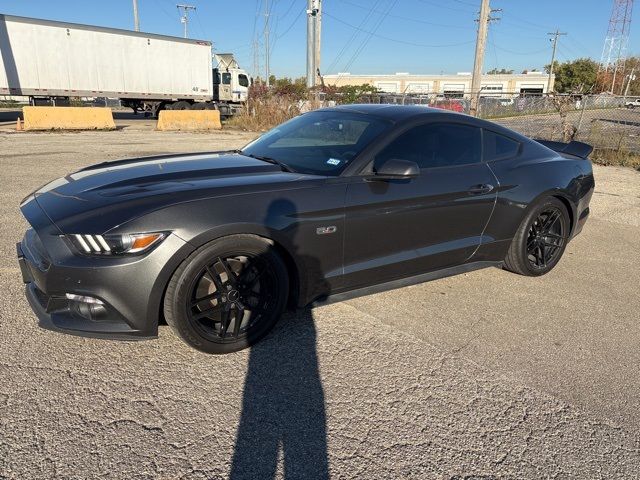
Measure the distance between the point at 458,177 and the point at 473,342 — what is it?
49.6 inches

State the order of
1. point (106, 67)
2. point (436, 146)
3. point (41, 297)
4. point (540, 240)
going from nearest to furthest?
point (41, 297)
point (436, 146)
point (540, 240)
point (106, 67)

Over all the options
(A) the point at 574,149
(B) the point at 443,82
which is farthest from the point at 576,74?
(A) the point at 574,149

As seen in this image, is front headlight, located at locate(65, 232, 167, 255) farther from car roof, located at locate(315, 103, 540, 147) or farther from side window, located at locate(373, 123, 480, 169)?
car roof, located at locate(315, 103, 540, 147)

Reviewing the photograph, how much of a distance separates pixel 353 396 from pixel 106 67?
25.2 m

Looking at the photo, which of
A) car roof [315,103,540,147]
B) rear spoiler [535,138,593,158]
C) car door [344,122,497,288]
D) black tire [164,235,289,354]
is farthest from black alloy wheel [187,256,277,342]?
rear spoiler [535,138,593,158]

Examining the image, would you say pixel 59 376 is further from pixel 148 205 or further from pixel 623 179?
pixel 623 179

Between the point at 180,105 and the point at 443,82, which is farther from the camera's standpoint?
the point at 443,82

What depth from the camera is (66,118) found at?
18.3 metres

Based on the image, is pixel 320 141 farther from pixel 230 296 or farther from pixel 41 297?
pixel 41 297

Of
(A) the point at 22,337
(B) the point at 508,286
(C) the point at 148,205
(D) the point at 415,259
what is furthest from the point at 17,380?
(B) the point at 508,286

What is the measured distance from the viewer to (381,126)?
3.50 meters

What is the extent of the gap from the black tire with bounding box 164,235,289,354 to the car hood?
351 mm

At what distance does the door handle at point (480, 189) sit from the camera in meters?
3.69

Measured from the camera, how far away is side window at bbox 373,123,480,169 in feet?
11.2
